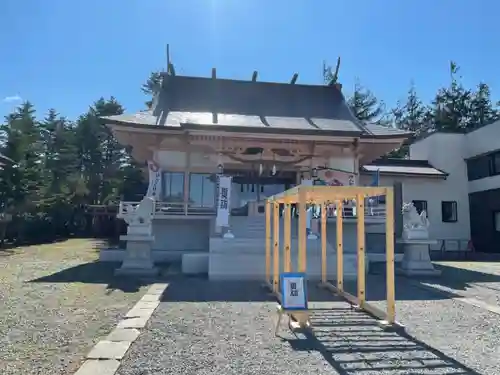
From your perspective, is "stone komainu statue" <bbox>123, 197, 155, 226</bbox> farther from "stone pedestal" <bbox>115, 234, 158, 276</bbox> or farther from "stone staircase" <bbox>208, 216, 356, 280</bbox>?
"stone staircase" <bbox>208, 216, 356, 280</bbox>

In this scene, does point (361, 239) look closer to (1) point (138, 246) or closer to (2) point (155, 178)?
(1) point (138, 246)

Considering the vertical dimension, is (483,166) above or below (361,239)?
above

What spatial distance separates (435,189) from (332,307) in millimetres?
15659

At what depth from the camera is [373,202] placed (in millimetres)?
14766

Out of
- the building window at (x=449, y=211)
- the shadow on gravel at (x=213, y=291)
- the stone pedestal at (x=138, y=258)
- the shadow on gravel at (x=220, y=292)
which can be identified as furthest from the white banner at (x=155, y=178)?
the building window at (x=449, y=211)

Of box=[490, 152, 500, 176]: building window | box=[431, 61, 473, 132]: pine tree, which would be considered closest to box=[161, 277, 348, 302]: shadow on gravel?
box=[490, 152, 500, 176]: building window

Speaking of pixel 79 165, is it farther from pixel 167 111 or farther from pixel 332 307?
pixel 332 307

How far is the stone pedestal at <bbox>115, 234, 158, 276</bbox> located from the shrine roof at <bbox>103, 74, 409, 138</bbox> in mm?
3897

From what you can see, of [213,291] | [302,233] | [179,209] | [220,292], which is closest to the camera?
[302,233]

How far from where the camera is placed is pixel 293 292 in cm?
514

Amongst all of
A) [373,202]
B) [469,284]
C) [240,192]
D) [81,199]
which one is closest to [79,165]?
[81,199]

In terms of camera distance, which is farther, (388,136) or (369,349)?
(388,136)

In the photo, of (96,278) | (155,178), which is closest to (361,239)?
(96,278)

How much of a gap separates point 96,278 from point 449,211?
56.4ft
